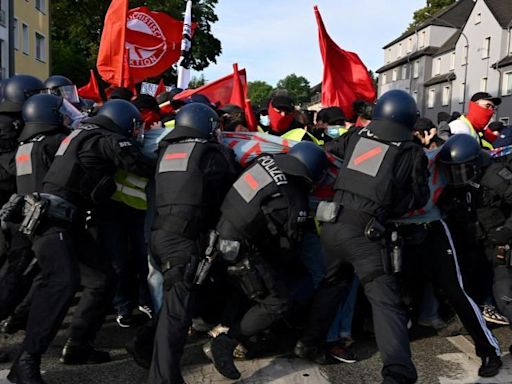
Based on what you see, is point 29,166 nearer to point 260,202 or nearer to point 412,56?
point 260,202

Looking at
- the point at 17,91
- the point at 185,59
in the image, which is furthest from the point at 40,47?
the point at 17,91

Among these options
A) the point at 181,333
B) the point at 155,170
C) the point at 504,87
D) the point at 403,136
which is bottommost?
the point at 181,333

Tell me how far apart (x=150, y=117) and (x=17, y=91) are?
126 cm

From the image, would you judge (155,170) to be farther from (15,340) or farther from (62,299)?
(15,340)

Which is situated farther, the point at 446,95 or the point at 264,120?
the point at 446,95

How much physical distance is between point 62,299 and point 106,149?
1.11 m

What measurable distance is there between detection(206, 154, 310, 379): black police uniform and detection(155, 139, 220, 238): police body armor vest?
0.76 ft

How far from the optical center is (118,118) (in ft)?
14.0

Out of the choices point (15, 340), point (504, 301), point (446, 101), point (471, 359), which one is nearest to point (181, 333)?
point (15, 340)

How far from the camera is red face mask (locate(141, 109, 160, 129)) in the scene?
5555 mm

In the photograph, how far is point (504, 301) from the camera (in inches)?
175

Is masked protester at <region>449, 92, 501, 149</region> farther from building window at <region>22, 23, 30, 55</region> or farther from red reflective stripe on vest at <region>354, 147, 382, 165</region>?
building window at <region>22, 23, 30, 55</region>

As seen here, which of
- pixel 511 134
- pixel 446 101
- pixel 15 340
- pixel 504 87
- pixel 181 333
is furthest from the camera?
pixel 446 101

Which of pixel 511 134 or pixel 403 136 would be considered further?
pixel 511 134
